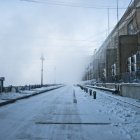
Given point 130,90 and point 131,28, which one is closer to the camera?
point 130,90

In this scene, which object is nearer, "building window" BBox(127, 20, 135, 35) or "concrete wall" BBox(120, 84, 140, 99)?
"concrete wall" BBox(120, 84, 140, 99)

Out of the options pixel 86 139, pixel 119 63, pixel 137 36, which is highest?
pixel 137 36

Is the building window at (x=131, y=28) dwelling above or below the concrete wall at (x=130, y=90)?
above

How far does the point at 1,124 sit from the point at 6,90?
3397cm

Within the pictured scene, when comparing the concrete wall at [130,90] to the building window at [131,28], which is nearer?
the concrete wall at [130,90]

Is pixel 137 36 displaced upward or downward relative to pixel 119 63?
upward

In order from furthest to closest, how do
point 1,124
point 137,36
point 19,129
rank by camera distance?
point 137,36 → point 1,124 → point 19,129

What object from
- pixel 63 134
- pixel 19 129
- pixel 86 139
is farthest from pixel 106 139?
pixel 19 129

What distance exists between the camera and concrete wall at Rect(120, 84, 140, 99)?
98.7 feet

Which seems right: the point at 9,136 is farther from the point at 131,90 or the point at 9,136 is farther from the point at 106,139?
the point at 131,90

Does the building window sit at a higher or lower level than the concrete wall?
higher

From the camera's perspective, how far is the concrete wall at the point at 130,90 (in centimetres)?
3007

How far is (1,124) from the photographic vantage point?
1395cm

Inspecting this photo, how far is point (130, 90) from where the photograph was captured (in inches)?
1314
